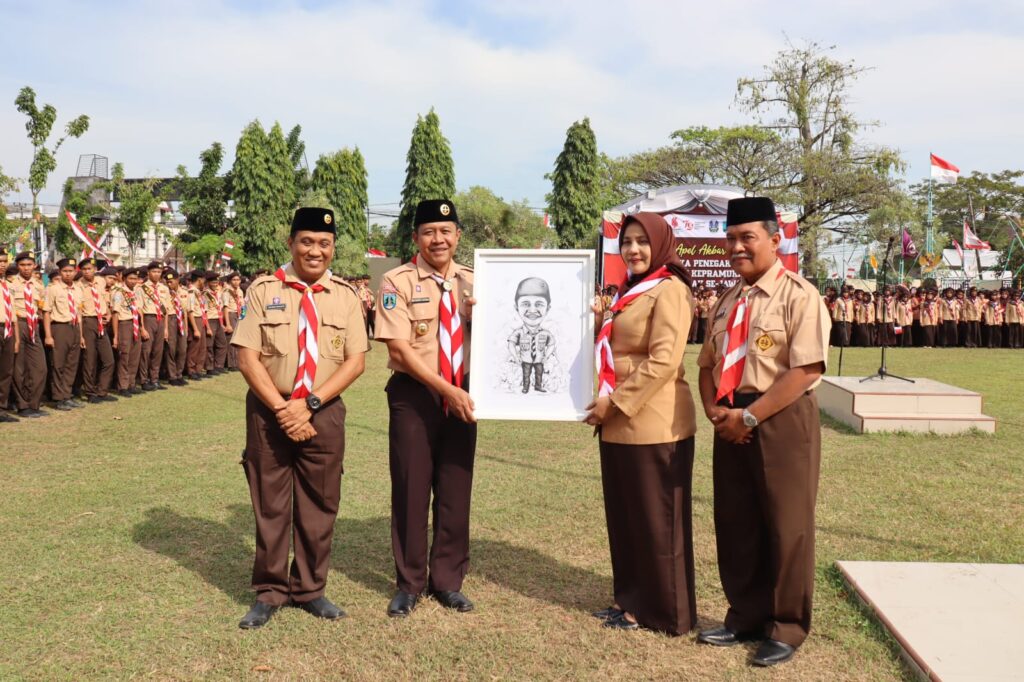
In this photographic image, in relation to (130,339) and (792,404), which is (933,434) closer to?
(792,404)

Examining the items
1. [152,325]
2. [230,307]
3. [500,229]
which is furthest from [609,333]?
[500,229]

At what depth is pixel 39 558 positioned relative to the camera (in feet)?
15.1

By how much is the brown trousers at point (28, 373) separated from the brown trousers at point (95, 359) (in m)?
1.07

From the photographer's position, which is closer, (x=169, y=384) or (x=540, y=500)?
(x=540, y=500)

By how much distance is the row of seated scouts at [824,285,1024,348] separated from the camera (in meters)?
23.8

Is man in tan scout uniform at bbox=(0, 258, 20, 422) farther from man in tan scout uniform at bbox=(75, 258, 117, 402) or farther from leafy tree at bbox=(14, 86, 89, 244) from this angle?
leafy tree at bbox=(14, 86, 89, 244)

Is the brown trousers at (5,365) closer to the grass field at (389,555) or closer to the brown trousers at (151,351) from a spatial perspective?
the grass field at (389,555)

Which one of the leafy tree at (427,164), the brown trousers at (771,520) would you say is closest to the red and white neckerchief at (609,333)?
the brown trousers at (771,520)

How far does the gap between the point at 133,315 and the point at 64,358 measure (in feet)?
4.87

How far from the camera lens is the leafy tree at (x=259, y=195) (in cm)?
3253

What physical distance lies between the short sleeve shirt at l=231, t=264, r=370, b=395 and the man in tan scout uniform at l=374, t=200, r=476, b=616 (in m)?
0.22

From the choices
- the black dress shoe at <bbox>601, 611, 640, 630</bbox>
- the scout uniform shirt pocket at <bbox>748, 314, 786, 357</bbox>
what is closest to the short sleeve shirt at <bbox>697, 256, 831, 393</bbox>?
the scout uniform shirt pocket at <bbox>748, 314, 786, 357</bbox>

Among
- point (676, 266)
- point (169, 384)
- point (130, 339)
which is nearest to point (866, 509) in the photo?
point (676, 266)

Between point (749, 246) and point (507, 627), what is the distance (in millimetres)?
2055
